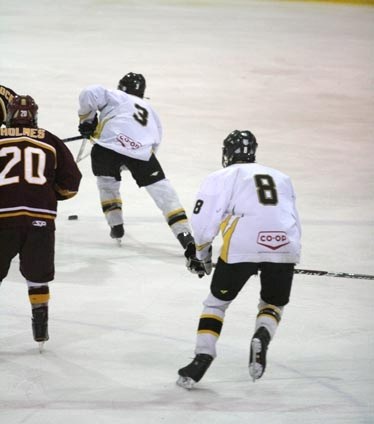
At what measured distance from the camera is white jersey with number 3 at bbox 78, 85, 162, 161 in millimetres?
7395

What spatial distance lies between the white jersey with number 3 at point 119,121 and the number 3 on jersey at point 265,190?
2280 millimetres

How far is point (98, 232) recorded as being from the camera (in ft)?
26.2

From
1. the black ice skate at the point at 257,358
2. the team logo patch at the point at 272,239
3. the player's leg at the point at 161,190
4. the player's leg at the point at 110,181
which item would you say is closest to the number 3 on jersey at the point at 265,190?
the team logo patch at the point at 272,239

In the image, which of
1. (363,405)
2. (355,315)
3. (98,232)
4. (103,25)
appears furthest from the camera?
(103,25)

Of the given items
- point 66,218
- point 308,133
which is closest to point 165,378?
point 66,218

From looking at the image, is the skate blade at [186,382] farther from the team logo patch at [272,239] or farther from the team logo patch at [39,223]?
the team logo patch at [39,223]

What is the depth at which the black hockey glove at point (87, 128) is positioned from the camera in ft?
24.6

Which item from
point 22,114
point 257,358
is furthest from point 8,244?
point 257,358

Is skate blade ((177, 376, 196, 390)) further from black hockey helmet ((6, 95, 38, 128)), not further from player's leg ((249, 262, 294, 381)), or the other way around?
black hockey helmet ((6, 95, 38, 128))

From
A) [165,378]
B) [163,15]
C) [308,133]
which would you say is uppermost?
[163,15]

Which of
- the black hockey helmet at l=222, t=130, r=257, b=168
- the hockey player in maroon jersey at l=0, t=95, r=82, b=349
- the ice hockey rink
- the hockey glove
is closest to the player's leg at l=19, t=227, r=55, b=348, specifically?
the hockey player in maroon jersey at l=0, t=95, r=82, b=349

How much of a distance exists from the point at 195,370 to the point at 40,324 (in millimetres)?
840

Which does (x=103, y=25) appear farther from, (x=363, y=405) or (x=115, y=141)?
(x=363, y=405)

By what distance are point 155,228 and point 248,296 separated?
1.59 m
